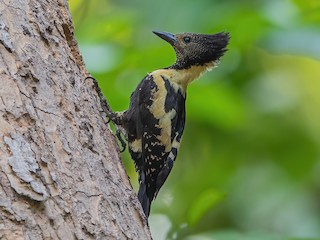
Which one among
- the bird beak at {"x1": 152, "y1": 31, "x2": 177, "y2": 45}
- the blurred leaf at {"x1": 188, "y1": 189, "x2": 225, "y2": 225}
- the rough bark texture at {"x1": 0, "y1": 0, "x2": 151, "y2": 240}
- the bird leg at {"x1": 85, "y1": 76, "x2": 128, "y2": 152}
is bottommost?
the rough bark texture at {"x1": 0, "y1": 0, "x2": 151, "y2": 240}

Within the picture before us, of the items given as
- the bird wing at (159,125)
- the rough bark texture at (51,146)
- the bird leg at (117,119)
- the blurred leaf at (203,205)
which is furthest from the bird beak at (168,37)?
the rough bark texture at (51,146)

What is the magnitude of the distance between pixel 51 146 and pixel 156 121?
5.51 ft

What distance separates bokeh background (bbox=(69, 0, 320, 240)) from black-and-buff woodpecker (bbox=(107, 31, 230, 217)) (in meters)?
0.10

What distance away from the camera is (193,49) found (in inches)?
193

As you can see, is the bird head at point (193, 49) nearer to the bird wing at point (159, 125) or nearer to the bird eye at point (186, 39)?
the bird eye at point (186, 39)

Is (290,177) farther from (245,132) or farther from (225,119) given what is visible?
(225,119)

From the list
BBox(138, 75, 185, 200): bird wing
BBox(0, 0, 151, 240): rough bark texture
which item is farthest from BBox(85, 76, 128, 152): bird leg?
BBox(0, 0, 151, 240): rough bark texture

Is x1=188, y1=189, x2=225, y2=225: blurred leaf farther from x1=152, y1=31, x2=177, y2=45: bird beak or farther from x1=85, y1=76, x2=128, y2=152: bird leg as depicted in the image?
x1=152, y1=31, x2=177, y2=45: bird beak

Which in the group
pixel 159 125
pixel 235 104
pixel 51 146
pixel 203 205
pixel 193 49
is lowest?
pixel 51 146

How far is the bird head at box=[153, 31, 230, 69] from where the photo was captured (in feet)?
15.8

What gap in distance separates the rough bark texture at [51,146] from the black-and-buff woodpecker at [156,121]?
3.10ft

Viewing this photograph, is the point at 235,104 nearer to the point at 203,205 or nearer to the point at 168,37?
the point at 168,37

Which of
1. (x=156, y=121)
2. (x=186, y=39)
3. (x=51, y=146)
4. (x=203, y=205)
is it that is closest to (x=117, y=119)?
(x=156, y=121)

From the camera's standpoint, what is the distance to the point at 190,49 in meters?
4.89
